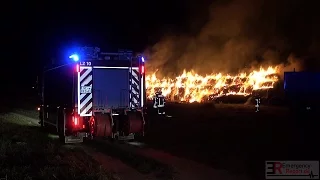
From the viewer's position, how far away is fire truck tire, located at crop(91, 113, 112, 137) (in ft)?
47.0

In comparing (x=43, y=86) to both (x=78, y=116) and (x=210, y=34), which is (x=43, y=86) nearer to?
(x=78, y=116)

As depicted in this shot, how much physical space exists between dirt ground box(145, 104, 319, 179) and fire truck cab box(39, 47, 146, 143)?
1.20 metres

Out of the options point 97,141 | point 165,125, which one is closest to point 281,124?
point 165,125

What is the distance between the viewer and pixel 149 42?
64.4 metres

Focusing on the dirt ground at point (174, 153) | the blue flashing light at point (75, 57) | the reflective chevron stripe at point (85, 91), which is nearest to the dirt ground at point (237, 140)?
the dirt ground at point (174, 153)

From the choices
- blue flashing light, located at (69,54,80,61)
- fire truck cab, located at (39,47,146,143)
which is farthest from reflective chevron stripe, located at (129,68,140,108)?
blue flashing light, located at (69,54,80,61)

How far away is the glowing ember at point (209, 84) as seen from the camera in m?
44.7

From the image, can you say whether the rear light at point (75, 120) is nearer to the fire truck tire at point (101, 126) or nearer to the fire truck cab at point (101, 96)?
the fire truck cab at point (101, 96)

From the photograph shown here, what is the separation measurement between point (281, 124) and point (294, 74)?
721 cm

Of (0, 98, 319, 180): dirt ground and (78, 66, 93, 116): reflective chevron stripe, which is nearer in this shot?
(0, 98, 319, 180): dirt ground

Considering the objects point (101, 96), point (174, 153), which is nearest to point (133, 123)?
point (101, 96)

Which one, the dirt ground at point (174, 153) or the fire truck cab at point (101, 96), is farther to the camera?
the fire truck cab at point (101, 96)

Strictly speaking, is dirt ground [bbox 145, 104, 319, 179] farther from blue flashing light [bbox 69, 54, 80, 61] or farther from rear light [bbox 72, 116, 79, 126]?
blue flashing light [bbox 69, 54, 80, 61]

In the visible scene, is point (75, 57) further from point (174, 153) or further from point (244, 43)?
point (244, 43)
